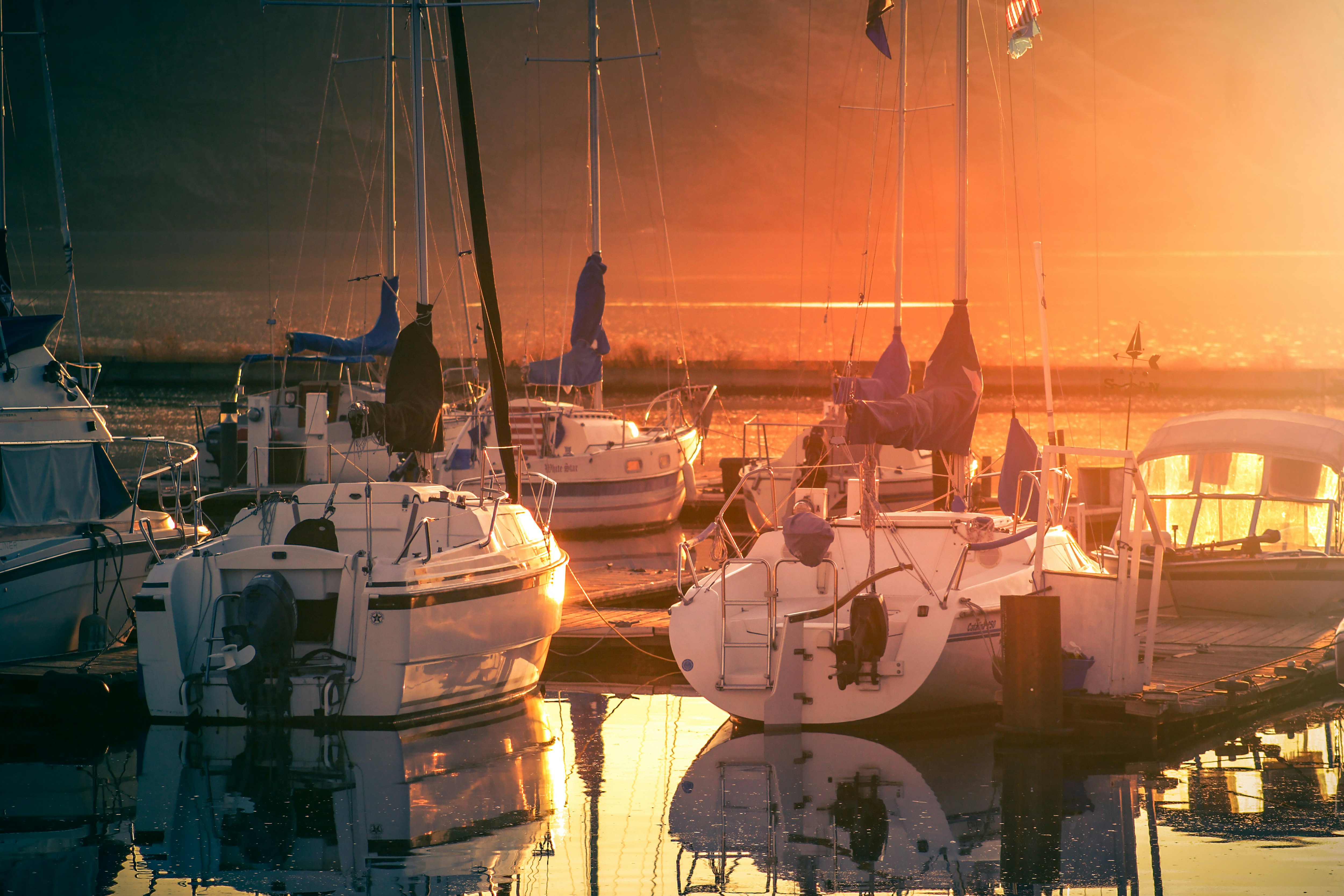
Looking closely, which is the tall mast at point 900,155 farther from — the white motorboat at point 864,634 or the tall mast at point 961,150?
the white motorboat at point 864,634

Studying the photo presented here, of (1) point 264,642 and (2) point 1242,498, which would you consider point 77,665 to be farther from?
(2) point 1242,498

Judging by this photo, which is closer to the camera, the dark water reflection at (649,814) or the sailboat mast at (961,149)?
the dark water reflection at (649,814)

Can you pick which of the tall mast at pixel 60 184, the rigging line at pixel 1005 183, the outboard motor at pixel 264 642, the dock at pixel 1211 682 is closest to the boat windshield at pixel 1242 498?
the dock at pixel 1211 682

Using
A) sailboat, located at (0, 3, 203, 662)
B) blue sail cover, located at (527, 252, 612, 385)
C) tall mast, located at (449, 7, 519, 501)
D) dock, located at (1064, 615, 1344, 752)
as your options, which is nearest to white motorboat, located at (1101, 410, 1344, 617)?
dock, located at (1064, 615, 1344, 752)

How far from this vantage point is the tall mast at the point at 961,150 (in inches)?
557

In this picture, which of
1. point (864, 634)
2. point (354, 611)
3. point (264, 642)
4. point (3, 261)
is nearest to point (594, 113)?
point (3, 261)

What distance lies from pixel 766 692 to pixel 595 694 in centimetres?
249

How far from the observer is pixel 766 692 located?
36.9 ft

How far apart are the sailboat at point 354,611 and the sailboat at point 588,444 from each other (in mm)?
9714

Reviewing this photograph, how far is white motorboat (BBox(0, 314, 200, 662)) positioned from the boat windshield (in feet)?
37.0

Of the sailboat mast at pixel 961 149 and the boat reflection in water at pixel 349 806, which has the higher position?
the sailboat mast at pixel 961 149

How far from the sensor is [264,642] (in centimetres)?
1098

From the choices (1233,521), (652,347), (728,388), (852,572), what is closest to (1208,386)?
(728,388)

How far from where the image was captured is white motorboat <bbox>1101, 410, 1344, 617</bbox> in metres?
15.3
